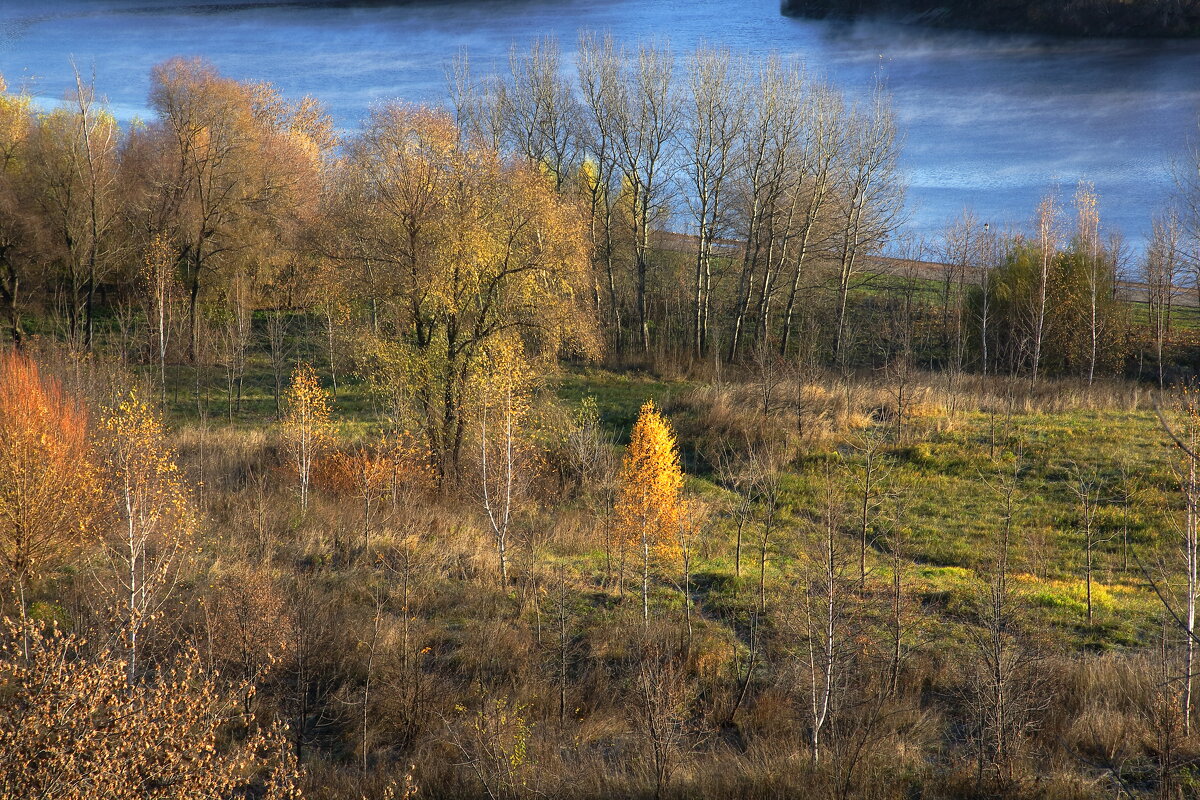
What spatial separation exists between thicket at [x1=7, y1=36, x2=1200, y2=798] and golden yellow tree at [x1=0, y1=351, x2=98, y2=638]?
90mm

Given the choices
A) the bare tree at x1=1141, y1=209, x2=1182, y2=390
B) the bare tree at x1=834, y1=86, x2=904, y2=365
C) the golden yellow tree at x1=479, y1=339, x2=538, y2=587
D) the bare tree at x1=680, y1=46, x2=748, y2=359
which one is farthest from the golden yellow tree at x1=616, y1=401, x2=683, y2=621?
the bare tree at x1=1141, y1=209, x2=1182, y2=390

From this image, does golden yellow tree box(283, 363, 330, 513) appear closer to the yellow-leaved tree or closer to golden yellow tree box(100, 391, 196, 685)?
the yellow-leaved tree

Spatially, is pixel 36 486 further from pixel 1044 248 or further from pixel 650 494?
pixel 1044 248

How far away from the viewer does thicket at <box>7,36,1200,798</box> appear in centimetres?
930

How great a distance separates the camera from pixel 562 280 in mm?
21656

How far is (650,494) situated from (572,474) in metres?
6.91

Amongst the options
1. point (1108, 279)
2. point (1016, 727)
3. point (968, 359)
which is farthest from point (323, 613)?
point (1108, 279)

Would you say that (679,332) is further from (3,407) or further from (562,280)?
(3,407)

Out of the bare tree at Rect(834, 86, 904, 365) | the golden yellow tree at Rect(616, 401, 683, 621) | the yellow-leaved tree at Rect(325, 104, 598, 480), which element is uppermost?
the bare tree at Rect(834, 86, 904, 365)

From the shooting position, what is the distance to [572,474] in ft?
75.4

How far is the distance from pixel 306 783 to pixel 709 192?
109 feet

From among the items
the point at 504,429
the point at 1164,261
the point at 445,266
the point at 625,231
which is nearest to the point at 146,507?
the point at 504,429

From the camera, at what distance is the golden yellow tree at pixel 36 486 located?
12.2m

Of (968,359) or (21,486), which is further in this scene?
(968,359)
